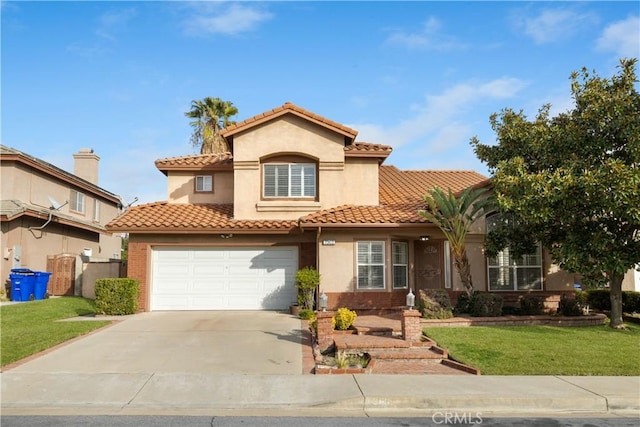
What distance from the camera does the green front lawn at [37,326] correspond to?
10.4 m

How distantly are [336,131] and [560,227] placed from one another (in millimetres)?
7533

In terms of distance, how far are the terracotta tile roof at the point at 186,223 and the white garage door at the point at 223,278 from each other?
925 mm

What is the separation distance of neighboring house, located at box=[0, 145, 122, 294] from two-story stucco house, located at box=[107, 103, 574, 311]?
10.0 feet

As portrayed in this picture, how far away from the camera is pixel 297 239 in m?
16.8

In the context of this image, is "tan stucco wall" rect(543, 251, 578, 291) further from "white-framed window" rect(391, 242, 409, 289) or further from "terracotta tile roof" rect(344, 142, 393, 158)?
"terracotta tile roof" rect(344, 142, 393, 158)

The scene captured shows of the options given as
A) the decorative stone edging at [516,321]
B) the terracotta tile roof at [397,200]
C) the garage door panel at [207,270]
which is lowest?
the decorative stone edging at [516,321]

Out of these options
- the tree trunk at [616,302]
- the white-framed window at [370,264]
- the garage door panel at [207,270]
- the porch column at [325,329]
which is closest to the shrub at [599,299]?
the tree trunk at [616,302]

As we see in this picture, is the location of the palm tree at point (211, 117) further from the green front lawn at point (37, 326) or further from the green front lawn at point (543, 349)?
the green front lawn at point (543, 349)

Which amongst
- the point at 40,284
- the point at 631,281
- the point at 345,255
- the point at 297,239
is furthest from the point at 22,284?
the point at 631,281

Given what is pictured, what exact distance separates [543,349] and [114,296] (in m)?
11.9

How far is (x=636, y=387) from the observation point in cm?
803

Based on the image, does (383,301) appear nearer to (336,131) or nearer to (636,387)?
(336,131)

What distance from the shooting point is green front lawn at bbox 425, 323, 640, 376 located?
30.0 feet

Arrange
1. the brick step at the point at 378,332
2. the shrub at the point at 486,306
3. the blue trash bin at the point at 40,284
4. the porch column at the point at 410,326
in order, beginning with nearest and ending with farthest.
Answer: the porch column at the point at 410,326
the brick step at the point at 378,332
the shrub at the point at 486,306
the blue trash bin at the point at 40,284
